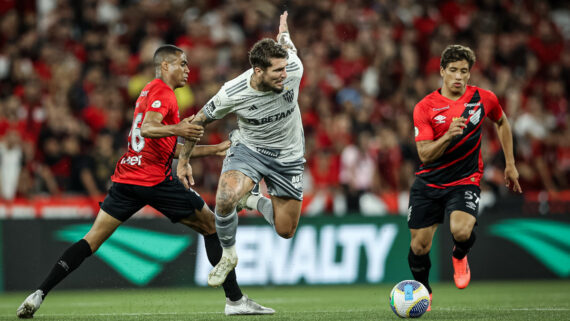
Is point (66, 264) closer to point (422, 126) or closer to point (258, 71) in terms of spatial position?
point (258, 71)

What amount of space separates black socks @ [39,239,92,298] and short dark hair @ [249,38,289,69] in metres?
2.48

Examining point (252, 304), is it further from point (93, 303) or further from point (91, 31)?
point (91, 31)

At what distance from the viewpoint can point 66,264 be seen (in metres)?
8.15

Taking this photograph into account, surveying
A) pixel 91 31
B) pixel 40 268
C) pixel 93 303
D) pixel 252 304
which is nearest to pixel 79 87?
pixel 91 31

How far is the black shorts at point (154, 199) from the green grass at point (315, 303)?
106 cm

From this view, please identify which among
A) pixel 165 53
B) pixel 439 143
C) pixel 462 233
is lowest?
pixel 462 233

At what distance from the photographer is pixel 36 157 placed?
542 inches

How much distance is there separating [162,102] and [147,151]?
56cm

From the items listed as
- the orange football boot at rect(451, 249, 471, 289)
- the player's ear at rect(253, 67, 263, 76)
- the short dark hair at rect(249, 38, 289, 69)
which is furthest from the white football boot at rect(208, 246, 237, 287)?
the orange football boot at rect(451, 249, 471, 289)

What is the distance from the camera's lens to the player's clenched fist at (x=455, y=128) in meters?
7.65

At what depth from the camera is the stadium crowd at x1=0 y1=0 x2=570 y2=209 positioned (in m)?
14.0

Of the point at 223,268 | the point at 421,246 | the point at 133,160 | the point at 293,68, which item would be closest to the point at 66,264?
the point at 133,160

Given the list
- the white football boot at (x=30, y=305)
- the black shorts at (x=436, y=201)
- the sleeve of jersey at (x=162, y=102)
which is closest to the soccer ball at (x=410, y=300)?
the black shorts at (x=436, y=201)

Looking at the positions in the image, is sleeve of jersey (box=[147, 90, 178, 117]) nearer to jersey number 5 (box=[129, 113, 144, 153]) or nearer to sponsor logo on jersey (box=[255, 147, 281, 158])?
jersey number 5 (box=[129, 113, 144, 153])
